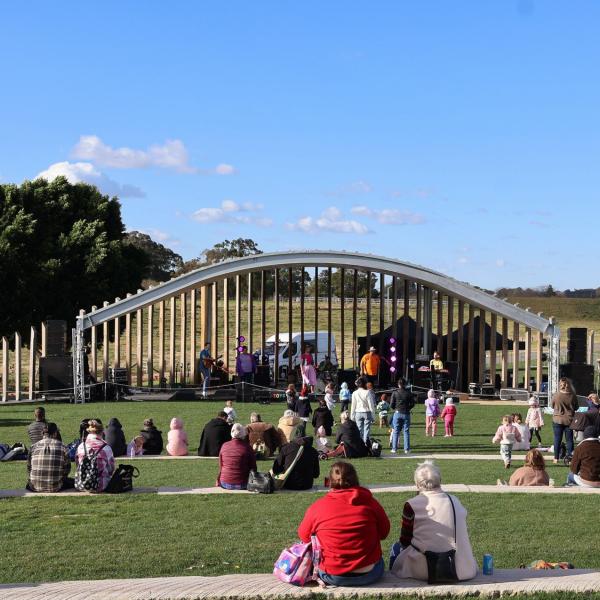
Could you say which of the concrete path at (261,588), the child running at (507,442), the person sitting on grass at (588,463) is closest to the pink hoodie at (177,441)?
the child running at (507,442)

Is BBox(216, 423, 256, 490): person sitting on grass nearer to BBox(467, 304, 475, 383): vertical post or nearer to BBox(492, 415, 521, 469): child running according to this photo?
BBox(492, 415, 521, 469): child running

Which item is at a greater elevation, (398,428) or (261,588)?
(398,428)

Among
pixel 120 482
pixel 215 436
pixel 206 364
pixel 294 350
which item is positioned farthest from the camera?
pixel 294 350

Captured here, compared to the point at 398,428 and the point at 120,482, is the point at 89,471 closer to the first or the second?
the point at 120,482

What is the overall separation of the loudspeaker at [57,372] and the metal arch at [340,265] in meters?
2.68

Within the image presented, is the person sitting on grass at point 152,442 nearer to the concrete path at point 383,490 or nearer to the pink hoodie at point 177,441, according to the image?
the pink hoodie at point 177,441

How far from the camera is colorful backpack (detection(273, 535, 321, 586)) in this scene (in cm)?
804

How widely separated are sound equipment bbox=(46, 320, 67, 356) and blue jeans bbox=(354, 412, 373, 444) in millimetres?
14078

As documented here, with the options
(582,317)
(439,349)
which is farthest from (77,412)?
(582,317)

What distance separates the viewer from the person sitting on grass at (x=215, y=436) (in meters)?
17.9

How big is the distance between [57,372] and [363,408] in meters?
13.7

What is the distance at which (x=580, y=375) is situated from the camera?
3022 cm

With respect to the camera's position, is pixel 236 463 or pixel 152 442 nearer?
pixel 236 463

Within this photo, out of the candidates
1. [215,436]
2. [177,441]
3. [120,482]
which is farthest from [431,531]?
[177,441]
